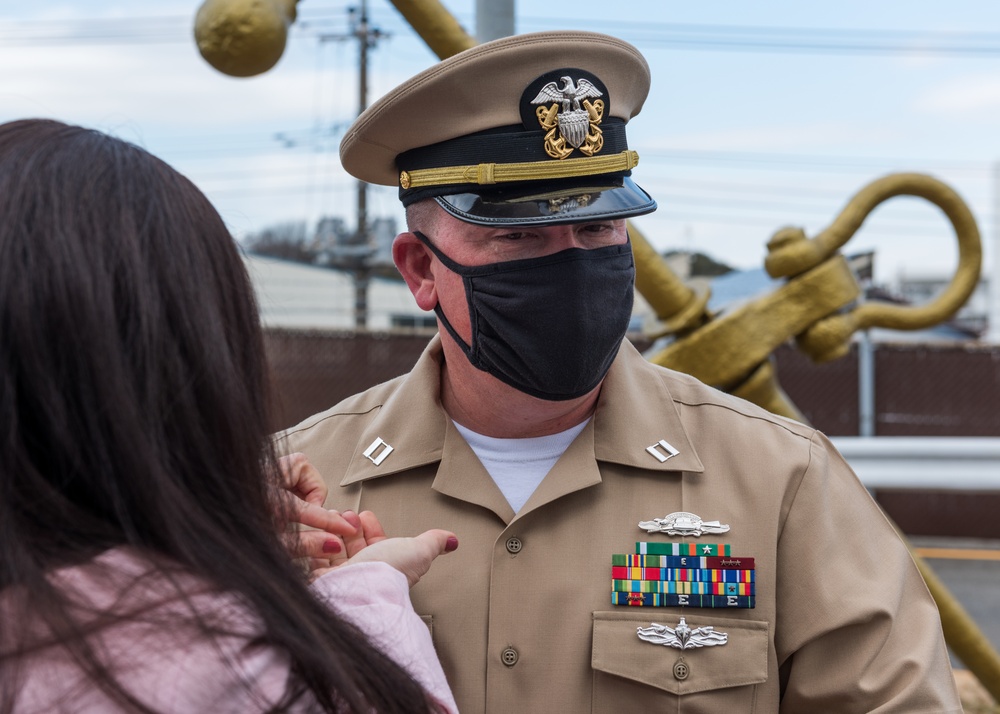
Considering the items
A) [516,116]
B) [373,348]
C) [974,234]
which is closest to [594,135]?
[516,116]

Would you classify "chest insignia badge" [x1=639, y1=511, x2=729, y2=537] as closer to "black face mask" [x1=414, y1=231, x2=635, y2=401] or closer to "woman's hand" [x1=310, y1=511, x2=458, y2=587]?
"black face mask" [x1=414, y1=231, x2=635, y2=401]

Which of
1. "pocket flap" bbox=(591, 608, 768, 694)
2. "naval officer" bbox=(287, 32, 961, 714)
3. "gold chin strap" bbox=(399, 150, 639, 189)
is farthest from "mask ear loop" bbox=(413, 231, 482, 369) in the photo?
"pocket flap" bbox=(591, 608, 768, 694)

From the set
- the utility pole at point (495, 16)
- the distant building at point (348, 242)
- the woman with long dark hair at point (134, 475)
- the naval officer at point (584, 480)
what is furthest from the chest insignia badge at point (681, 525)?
the distant building at point (348, 242)

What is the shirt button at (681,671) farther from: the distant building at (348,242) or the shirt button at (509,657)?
the distant building at (348,242)

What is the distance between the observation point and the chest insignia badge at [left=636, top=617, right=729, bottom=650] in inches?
66.0

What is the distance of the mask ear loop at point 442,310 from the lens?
6.02 ft

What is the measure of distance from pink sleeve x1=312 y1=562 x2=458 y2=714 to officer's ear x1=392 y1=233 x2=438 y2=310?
85 cm

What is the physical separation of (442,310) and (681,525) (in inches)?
21.8

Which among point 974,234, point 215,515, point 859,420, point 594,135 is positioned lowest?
point 859,420

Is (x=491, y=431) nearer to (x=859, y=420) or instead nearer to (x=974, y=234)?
A: (x=974, y=234)

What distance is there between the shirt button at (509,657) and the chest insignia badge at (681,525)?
29cm

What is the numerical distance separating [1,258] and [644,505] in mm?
1132

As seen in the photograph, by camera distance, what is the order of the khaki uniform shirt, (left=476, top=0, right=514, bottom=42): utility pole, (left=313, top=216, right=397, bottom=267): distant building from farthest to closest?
(left=313, top=216, right=397, bottom=267): distant building, (left=476, top=0, right=514, bottom=42): utility pole, the khaki uniform shirt

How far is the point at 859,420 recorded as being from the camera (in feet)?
30.8
